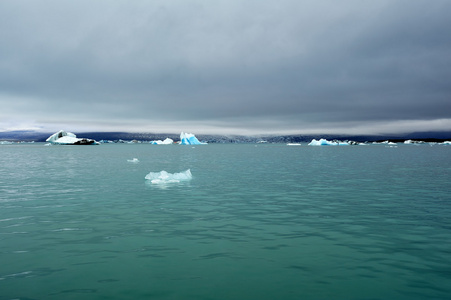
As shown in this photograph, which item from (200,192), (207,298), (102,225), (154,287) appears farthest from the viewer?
(200,192)

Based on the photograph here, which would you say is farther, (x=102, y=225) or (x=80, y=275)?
(x=102, y=225)

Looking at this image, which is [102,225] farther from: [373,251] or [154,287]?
[373,251]

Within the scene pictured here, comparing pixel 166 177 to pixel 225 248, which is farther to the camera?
pixel 166 177

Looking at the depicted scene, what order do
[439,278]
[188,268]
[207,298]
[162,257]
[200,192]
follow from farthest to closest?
[200,192] → [162,257] → [188,268] → [439,278] → [207,298]

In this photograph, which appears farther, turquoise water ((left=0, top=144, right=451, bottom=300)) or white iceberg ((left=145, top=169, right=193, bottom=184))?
white iceberg ((left=145, top=169, right=193, bottom=184))

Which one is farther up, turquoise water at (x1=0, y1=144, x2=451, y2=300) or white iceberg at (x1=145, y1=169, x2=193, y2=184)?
white iceberg at (x1=145, y1=169, x2=193, y2=184)

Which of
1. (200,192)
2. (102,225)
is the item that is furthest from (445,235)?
(200,192)

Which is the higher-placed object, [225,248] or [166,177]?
[166,177]

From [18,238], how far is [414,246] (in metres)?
11.8

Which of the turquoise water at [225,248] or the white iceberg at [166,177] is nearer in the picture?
the turquoise water at [225,248]

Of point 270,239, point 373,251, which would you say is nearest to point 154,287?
point 270,239

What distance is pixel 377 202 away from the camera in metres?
17.1

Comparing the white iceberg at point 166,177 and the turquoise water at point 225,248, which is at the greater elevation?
the white iceberg at point 166,177

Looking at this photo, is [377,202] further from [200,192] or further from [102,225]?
[102,225]
